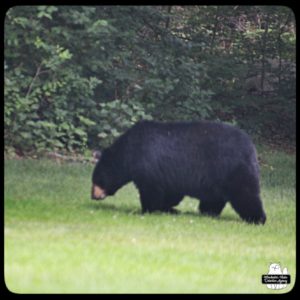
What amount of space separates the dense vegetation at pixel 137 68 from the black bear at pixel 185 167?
14.7 inches

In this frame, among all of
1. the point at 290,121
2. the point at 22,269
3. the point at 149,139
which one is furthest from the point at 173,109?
the point at 22,269

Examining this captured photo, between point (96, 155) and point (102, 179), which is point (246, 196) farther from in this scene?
point (96, 155)

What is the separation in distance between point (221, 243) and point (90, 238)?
1.34 meters

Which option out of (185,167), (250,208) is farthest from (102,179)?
(250,208)

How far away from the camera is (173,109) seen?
1058cm

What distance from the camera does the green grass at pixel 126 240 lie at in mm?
8367

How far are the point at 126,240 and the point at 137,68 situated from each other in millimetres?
1921

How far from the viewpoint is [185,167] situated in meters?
11.0

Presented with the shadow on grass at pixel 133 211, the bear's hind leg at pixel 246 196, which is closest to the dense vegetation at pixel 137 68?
the bear's hind leg at pixel 246 196

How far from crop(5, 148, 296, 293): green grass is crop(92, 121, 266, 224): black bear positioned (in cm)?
14

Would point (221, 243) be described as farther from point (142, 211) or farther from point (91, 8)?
point (91, 8)

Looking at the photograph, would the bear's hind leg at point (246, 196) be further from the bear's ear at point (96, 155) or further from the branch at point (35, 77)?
the branch at point (35, 77)

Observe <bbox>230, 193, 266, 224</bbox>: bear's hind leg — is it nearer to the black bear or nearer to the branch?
the black bear

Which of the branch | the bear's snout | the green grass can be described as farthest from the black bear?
the branch
